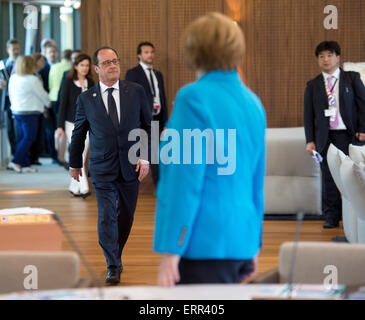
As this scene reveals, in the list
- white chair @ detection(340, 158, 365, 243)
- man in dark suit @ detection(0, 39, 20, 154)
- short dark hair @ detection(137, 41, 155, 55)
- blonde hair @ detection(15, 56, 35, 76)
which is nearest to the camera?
white chair @ detection(340, 158, 365, 243)

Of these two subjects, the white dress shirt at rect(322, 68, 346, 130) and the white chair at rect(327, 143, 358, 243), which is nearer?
the white chair at rect(327, 143, 358, 243)

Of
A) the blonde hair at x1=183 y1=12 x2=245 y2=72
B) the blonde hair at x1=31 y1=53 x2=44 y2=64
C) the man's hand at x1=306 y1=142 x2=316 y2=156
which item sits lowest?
the man's hand at x1=306 y1=142 x2=316 y2=156

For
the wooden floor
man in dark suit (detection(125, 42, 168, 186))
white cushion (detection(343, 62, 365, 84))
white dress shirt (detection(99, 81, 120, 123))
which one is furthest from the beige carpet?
white dress shirt (detection(99, 81, 120, 123))

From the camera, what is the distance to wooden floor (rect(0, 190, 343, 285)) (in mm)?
5281

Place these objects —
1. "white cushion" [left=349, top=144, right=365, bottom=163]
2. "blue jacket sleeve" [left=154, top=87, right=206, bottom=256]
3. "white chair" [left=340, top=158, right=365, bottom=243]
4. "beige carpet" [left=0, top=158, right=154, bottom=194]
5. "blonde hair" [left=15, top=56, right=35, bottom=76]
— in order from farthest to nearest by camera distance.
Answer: "blonde hair" [left=15, top=56, right=35, bottom=76] → "beige carpet" [left=0, top=158, right=154, bottom=194] → "white cushion" [left=349, top=144, right=365, bottom=163] → "white chair" [left=340, top=158, right=365, bottom=243] → "blue jacket sleeve" [left=154, top=87, right=206, bottom=256]

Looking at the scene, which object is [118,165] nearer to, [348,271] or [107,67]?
[107,67]

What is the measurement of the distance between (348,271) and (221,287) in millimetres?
756

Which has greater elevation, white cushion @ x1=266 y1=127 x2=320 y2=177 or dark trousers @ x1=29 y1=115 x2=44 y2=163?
white cushion @ x1=266 y1=127 x2=320 y2=177

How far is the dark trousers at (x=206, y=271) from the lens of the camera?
234 cm

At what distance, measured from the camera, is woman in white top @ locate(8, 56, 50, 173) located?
35.8 ft

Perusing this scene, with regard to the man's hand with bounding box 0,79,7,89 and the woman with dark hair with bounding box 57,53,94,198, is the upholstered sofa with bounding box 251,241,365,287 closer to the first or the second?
the woman with dark hair with bounding box 57,53,94,198

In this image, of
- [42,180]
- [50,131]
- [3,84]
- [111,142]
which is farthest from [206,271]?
[50,131]

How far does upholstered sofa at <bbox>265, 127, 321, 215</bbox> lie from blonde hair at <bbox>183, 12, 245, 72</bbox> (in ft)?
16.0

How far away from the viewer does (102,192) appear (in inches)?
190
